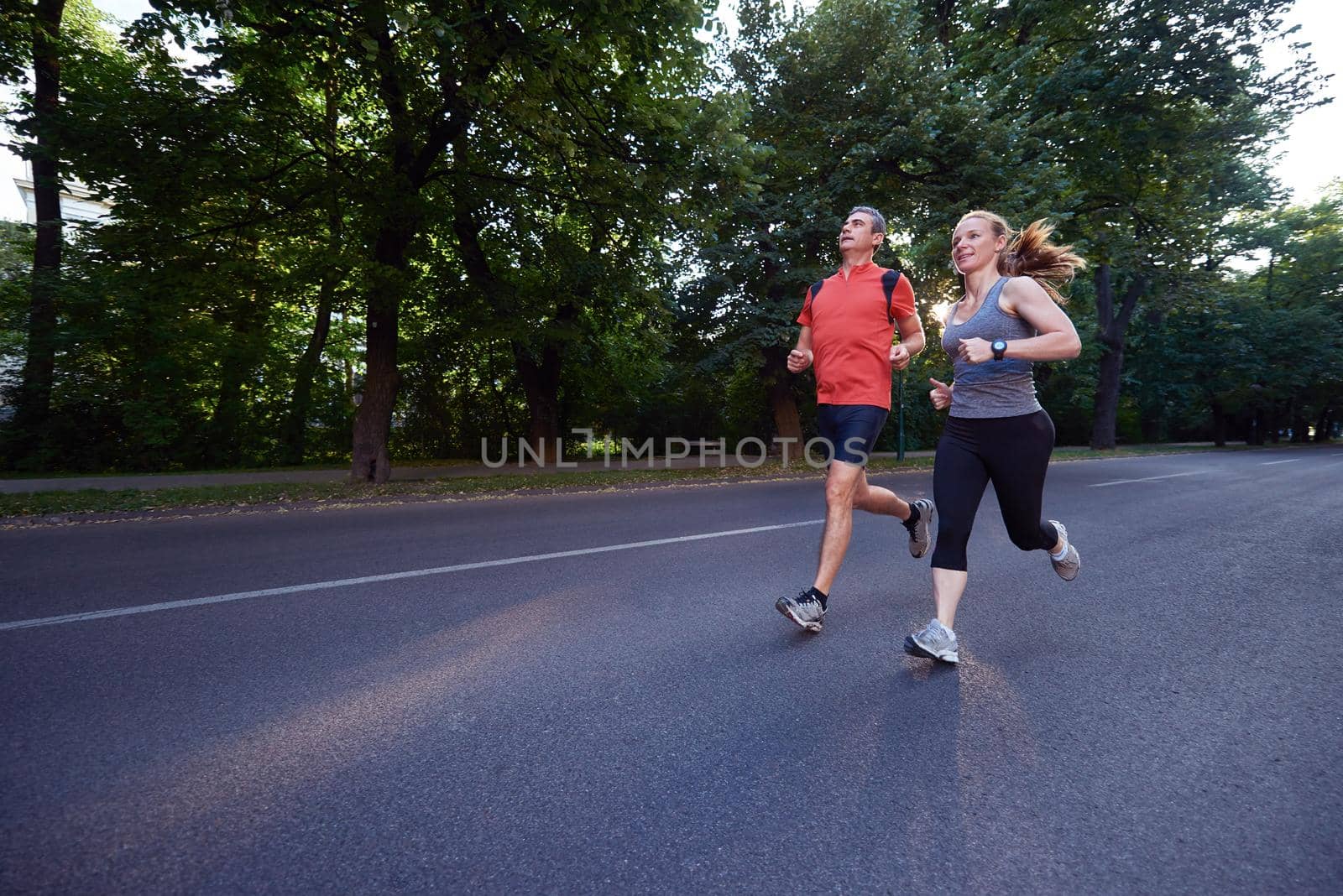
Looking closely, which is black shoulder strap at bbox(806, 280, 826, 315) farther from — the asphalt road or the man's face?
the asphalt road

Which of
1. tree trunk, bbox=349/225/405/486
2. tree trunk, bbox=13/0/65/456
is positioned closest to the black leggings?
tree trunk, bbox=349/225/405/486

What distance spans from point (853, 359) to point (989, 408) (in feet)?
2.50

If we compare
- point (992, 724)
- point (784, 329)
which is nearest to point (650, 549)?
point (992, 724)

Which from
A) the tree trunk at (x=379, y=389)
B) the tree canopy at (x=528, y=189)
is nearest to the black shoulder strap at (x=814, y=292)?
the tree canopy at (x=528, y=189)

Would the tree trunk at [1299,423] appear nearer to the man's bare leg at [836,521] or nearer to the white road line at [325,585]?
the white road line at [325,585]

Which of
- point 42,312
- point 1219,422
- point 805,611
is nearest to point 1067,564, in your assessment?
point 805,611

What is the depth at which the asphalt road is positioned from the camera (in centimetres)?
151

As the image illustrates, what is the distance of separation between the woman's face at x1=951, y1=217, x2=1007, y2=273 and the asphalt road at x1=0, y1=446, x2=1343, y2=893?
5.94 feet

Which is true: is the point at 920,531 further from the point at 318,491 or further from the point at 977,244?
the point at 318,491

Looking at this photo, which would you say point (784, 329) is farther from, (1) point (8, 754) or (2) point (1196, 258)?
(1) point (8, 754)

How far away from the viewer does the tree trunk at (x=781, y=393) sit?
16031 millimetres

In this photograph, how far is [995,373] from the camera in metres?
2.84

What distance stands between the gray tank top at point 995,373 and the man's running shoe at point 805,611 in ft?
3.75

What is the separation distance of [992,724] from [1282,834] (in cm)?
75
